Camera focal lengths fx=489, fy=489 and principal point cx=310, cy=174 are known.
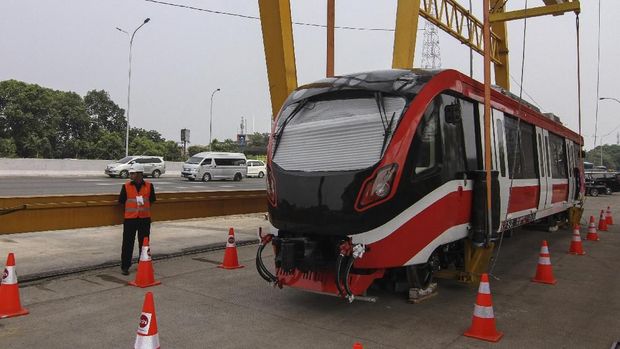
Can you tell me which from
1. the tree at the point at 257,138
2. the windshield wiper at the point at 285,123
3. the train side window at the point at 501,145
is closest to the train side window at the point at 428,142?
the windshield wiper at the point at 285,123

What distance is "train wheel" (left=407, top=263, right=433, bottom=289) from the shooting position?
5565mm

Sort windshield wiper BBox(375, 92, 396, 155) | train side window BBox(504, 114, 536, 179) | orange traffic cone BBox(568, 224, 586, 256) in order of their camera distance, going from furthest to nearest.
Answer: orange traffic cone BBox(568, 224, 586, 256) < train side window BBox(504, 114, 536, 179) < windshield wiper BBox(375, 92, 396, 155)

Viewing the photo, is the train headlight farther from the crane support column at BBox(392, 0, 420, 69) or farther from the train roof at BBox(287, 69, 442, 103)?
the crane support column at BBox(392, 0, 420, 69)

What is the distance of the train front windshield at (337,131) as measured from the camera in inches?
197

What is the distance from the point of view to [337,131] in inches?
210

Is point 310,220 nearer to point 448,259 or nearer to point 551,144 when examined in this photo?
point 448,259

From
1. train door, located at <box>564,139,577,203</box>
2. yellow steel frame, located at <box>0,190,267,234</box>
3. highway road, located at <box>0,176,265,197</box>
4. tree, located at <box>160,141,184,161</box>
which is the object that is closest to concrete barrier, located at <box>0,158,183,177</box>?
highway road, located at <box>0,176,265,197</box>

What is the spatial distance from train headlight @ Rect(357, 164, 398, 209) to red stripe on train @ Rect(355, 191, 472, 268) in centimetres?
41

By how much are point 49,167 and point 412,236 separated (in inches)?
1536

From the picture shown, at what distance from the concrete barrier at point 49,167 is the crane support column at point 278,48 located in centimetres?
2912

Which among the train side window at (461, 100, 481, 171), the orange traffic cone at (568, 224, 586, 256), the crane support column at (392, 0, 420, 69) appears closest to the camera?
the train side window at (461, 100, 481, 171)

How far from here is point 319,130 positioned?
546 centimetres

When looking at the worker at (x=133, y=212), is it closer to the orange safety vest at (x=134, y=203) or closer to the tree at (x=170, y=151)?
the orange safety vest at (x=134, y=203)

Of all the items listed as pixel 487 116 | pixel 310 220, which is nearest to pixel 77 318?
pixel 310 220
